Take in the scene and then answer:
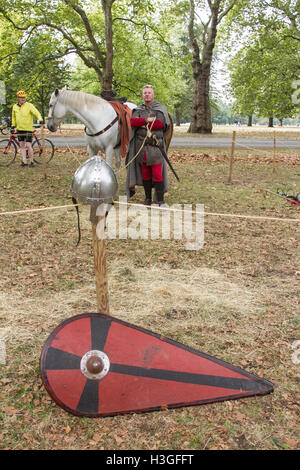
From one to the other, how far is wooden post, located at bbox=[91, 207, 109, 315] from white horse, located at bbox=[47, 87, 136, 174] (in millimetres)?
4226

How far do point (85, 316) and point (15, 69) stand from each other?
51.6ft

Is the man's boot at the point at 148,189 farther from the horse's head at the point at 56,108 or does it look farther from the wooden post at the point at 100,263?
the wooden post at the point at 100,263

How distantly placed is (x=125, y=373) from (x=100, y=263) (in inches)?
30.6

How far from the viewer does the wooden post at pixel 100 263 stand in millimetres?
Answer: 2853

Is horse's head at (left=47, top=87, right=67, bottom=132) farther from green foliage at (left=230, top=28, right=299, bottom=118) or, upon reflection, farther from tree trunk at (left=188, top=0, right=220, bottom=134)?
tree trunk at (left=188, top=0, right=220, bottom=134)

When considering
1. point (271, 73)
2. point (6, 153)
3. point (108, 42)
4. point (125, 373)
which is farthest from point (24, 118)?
point (271, 73)

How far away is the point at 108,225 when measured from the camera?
6.09 meters

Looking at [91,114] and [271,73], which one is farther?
[271,73]

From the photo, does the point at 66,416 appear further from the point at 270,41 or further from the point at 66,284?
the point at 270,41

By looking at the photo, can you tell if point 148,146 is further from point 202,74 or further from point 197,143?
point 202,74

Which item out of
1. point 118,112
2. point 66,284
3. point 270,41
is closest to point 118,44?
point 270,41

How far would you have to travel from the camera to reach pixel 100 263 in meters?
2.94

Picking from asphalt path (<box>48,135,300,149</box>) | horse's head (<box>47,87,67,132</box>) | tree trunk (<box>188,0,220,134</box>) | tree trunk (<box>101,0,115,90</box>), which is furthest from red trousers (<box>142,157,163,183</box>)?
tree trunk (<box>188,0,220,134</box>)
